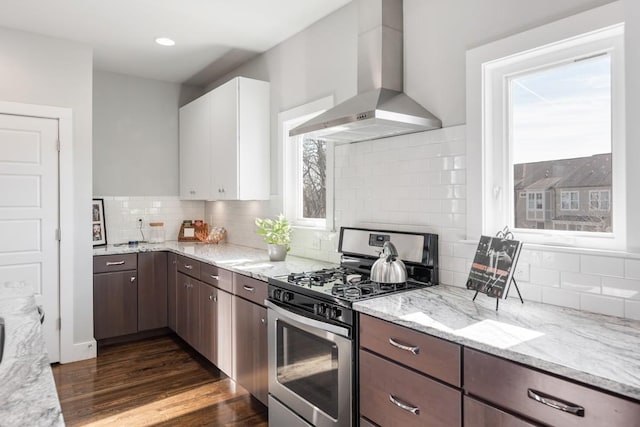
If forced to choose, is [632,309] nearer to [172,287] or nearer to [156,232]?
[172,287]

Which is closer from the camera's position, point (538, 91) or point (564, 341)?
point (564, 341)

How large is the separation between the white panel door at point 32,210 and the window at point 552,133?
3.19 meters

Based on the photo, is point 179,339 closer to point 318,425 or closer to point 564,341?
point 318,425

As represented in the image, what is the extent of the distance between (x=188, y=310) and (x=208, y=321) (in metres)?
0.44

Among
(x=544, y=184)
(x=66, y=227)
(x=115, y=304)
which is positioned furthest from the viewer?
(x=115, y=304)

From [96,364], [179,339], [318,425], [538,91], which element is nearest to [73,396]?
[96,364]

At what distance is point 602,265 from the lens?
5.53 ft

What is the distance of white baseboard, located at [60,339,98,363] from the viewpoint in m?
3.50

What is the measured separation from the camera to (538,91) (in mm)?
1995

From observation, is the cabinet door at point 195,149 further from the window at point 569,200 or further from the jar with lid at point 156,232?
the window at point 569,200

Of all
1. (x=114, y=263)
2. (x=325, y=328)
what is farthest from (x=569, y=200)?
(x=114, y=263)

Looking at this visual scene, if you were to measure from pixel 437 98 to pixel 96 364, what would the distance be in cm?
329

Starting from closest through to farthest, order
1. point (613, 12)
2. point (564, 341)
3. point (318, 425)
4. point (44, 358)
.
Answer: point (44, 358)
point (564, 341)
point (613, 12)
point (318, 425)

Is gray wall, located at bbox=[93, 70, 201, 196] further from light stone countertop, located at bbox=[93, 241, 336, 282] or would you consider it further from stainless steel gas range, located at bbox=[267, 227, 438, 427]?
stainless steel gas range, located at bbox=[267, 227, 438, 427]
